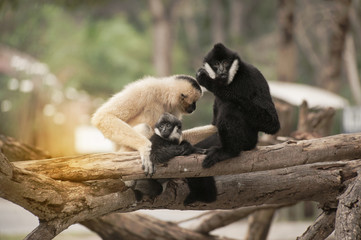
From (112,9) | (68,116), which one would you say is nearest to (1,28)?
(68,116)

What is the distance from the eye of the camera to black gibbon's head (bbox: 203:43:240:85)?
4445 mm

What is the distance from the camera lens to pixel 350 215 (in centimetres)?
414

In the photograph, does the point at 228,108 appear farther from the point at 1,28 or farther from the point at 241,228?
the point at 1,28

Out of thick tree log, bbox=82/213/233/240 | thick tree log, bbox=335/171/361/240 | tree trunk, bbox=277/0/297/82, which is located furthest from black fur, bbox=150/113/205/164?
tree trunk, bbox=277/0/297/82

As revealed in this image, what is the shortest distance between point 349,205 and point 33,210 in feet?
8.17

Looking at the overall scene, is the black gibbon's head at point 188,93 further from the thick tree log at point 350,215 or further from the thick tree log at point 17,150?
the thick tree log at point 17,150

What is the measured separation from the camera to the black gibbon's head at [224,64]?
14.6 ft

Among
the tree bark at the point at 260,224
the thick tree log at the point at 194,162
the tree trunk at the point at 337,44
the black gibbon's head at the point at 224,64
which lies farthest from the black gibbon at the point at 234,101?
the tree trunk at the point at 337,44

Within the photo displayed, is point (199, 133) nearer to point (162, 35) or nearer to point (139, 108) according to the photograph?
point (139, 108)

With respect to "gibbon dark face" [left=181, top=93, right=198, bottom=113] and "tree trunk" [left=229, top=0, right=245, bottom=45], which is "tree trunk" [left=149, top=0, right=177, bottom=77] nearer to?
"tree trunk" [left=229, top=0, right=245, bottom=45]

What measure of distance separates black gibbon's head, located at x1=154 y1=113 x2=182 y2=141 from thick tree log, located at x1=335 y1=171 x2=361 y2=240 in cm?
146

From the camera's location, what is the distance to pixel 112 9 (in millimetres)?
33375

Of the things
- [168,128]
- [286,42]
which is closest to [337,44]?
[286,42]

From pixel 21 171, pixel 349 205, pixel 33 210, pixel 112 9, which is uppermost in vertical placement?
pixel 112 9
